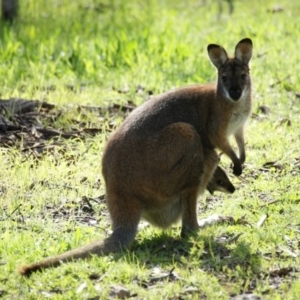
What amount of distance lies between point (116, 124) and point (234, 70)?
7.32 feet

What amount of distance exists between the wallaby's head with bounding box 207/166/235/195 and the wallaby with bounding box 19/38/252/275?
0.72 ft

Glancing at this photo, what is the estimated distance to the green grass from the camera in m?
5.17

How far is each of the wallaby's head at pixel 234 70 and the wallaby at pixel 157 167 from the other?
0.31m

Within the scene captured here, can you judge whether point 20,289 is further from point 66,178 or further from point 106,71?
point 106,71

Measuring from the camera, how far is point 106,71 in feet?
33.4

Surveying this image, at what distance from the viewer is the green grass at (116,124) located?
5.17m

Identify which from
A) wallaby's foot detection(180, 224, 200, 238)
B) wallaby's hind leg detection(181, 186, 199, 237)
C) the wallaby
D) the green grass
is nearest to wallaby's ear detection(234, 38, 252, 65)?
the wallaby

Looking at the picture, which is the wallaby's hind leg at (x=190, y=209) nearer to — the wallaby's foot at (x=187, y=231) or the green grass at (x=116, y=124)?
the wallaby's foot at (x=187, y=231)

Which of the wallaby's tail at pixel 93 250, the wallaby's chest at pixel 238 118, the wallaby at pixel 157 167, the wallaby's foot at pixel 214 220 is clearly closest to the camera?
the wallaby's tail at pixel 93 250

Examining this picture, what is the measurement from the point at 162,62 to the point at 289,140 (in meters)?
2.84

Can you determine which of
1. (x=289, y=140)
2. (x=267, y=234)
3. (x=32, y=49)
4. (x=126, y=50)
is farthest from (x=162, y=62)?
(x=267, y=234)

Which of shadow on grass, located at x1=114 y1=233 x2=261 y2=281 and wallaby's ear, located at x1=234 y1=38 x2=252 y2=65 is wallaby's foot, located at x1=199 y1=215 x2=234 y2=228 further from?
wallaby's ear, located at x1=234 y1=38 x2=252 y2=65

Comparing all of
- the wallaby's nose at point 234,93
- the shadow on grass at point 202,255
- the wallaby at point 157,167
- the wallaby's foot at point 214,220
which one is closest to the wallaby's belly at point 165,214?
the wallaby at point 157,167

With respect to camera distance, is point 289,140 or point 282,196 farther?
point 289,140
